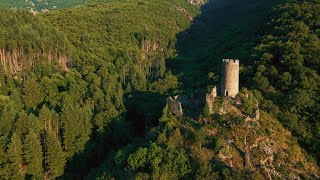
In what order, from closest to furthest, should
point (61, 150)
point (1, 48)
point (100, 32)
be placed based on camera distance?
point (61, 150) < point (1, 48) < point (100, 32)

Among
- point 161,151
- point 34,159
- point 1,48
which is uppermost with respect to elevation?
point 1,48

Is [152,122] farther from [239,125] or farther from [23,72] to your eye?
[23,72]

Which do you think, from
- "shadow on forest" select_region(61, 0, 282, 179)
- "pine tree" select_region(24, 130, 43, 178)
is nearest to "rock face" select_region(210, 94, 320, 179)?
"shadow on forest" select_region(61, 0, 282, 179)

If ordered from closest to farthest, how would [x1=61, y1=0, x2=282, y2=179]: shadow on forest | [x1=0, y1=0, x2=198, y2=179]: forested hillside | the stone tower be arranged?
the stone tower, [x1=0, y1=0, x2=198, y2=179]: forested hillside, [x1=61, y1=0, x2=282, y2=179]: shadow on forest

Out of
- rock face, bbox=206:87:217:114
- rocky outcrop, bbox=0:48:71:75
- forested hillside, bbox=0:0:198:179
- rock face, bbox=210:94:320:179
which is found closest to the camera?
rock face, bbox=210:94:320:179

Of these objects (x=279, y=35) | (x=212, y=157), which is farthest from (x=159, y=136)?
(x=279, y=35)

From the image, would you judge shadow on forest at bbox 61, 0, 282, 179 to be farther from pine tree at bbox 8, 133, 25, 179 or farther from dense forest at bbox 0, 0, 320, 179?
pine tree at bbox 8, 133, 25, 179

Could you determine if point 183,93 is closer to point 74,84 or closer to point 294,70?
point 294,70

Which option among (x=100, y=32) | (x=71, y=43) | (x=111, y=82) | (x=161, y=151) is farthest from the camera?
(x=100, y=32)
